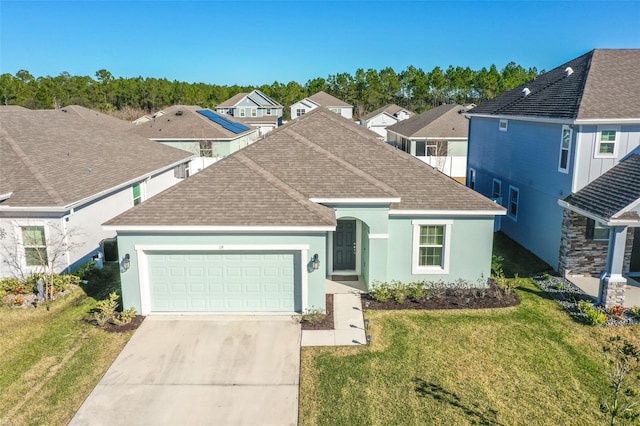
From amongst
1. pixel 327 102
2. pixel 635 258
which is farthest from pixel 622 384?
pixel 327 102

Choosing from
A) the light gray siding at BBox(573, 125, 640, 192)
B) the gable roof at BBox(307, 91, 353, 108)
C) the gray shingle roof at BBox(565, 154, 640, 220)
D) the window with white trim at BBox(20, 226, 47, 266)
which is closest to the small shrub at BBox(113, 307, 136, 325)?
the window with white trim at BBox(20, 226, 47, 266)

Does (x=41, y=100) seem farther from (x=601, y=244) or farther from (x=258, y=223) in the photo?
(x=601, y=244)

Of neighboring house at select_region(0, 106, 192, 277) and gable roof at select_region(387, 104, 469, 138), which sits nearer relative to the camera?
neighboring house at select_region(0, 106, 192, 277)

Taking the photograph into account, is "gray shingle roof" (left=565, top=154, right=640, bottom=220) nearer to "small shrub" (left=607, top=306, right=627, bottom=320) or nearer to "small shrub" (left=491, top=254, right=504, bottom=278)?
"small shrub" (left=607, top=306, right=627, bottom=320)

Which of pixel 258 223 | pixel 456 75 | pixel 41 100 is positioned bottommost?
pixel 258 223

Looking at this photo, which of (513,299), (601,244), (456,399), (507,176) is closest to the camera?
(456,399)

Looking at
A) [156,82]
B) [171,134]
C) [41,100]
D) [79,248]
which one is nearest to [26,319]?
[79,248]
